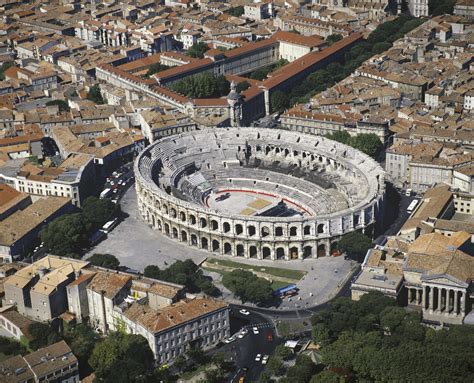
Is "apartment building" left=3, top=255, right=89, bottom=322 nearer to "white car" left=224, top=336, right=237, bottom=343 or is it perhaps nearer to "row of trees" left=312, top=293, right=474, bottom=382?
"white car" left=224, top=336, right=237, bottom=343

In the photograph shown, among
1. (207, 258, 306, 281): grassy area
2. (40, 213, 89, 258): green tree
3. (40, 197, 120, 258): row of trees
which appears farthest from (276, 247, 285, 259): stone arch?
(40, 213, 89, 258): green tree

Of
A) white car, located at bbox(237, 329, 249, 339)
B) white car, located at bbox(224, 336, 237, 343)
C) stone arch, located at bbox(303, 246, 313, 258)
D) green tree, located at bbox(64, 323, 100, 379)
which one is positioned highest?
green tree, located at bbox(64, 323, 100, 379)

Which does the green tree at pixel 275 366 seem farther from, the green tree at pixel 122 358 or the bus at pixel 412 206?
the bus at pixel 412 206

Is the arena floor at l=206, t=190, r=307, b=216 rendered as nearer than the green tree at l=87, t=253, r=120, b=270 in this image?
No

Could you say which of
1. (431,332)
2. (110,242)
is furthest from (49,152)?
(431,332)

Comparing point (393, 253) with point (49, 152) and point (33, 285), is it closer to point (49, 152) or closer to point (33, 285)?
point (33, 285)

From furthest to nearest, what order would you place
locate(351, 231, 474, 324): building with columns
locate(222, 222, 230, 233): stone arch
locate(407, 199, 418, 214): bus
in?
locate(407, 199, 418, 214): bus, locate(222, 222, 230, 233): stone arch, locate(351, 231, 474, 324): building with columns
